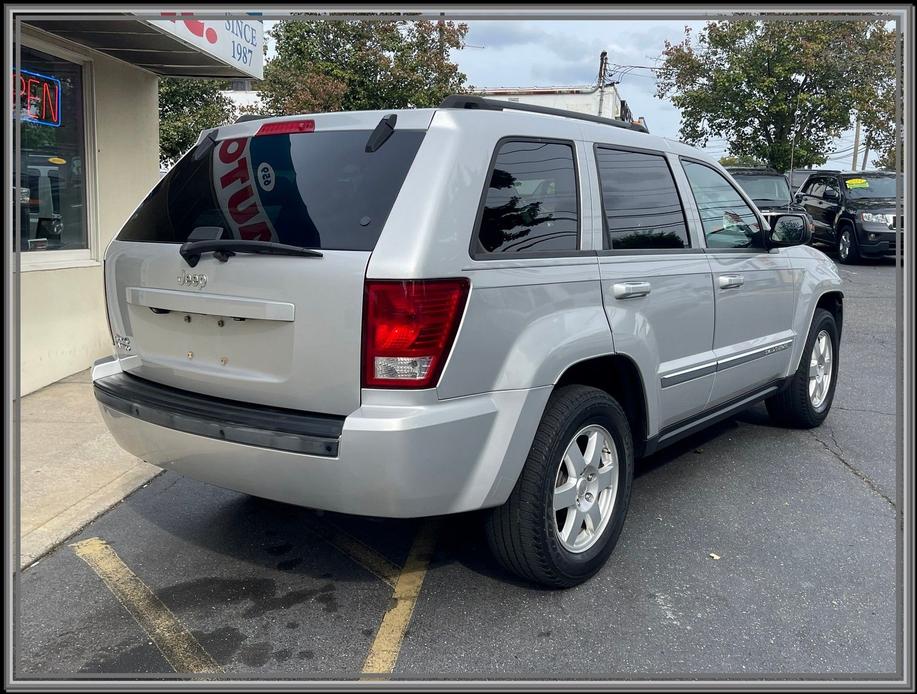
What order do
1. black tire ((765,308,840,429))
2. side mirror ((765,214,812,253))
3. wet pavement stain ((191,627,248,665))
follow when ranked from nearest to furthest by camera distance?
wet pavement stain ((191,627,248,665)) → side mirror ((765,214,812,253)) → black tire ((765,308,840,429))

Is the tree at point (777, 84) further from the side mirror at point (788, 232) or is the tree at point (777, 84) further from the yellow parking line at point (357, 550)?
the yellow parking line at point (357, 550)

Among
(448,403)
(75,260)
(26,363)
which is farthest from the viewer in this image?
(75,260)

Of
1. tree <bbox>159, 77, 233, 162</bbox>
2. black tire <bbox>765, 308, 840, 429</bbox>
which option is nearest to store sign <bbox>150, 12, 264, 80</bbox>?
black tire <bbox>765, 308, 840, 429</bbox>

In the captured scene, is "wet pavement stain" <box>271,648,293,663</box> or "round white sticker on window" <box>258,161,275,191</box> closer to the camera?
"wet pavement stain" <box>271,648,293,663</box>

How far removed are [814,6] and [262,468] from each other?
115 inches

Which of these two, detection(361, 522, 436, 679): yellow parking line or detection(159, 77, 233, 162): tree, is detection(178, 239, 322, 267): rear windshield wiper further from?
detection(159, 77, 233, 162): tree

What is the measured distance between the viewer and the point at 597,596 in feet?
11.4

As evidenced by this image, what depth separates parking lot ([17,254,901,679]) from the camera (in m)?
3.01

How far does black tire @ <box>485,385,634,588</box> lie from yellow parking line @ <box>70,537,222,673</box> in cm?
120

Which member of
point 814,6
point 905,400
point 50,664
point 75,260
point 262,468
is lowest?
point 50,664

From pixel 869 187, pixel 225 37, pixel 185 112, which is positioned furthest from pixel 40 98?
pixel 869 187

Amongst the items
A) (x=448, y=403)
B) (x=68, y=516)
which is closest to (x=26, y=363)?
(x=68, y=516)

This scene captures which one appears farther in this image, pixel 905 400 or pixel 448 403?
pixel 905 400

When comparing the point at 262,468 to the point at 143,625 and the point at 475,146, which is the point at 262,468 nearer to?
the point at 143,625
